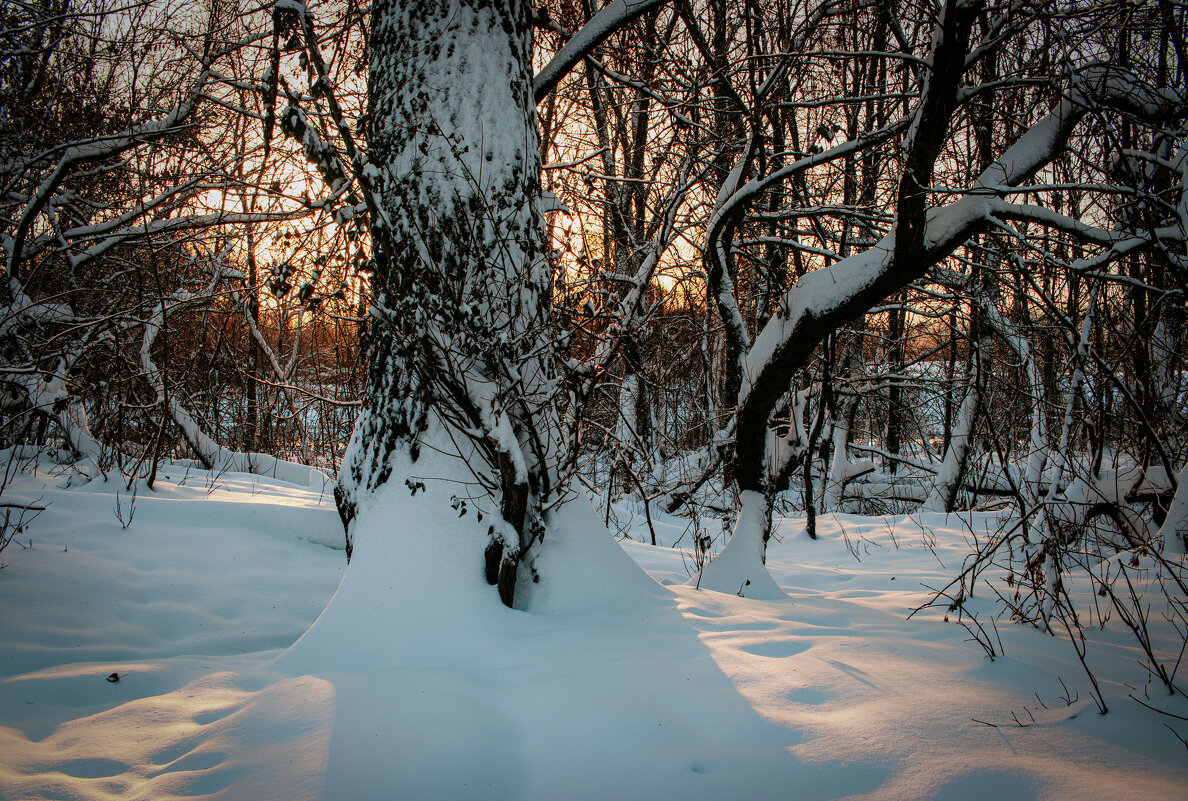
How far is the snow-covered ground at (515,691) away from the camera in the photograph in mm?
1520

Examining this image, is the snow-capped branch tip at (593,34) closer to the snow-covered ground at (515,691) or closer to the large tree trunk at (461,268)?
the large tree trunk at (461,268)

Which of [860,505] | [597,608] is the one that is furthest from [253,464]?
[860,505]

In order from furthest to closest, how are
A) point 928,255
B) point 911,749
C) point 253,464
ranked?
point 253,464, point 928,255, point 911,749

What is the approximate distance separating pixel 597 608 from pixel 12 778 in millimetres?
1892

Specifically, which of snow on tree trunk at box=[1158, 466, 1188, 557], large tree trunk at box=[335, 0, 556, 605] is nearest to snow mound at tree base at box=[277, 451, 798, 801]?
large tree trunk at box=[335, 0, 556, 605]

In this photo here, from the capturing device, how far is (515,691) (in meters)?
1.90

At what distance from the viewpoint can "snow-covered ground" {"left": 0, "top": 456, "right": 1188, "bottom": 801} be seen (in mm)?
1520

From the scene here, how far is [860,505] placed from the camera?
34.1 ft

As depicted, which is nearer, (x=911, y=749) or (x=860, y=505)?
(x=911, y=749)

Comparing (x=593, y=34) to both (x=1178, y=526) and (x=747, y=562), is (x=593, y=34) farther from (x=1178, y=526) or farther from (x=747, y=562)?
(x=1178, y=526)

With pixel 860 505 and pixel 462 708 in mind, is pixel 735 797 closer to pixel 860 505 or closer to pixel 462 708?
pixel 462 708

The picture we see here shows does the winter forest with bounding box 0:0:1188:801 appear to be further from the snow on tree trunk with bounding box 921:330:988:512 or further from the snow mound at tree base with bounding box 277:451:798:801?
the snow on tree trunk with bounding box 921:330:988:512

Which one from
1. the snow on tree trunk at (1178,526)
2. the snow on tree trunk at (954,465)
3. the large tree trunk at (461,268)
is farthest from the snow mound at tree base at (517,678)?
the snow on tree trunk at (954,465)

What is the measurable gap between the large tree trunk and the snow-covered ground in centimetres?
29
